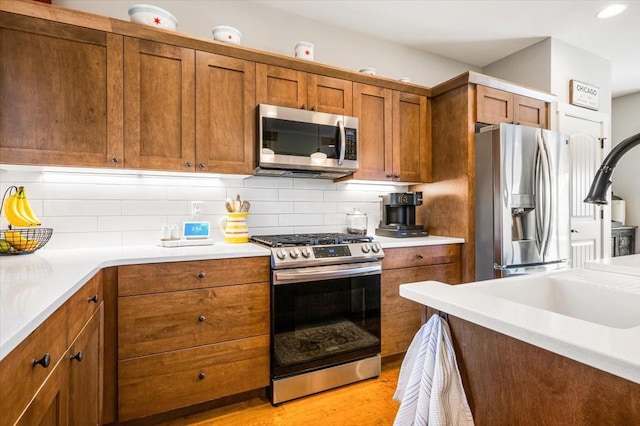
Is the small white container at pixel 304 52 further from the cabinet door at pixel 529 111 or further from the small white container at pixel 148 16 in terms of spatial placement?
the cabinet door at pixel 529 111

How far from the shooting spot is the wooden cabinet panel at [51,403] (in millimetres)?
754

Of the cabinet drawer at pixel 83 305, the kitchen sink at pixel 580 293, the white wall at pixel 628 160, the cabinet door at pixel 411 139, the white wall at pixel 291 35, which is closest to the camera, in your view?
the kitchen sink at pixel 580 293

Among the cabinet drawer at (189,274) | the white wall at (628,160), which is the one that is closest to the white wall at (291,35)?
the cabinet drawer at (189,274)

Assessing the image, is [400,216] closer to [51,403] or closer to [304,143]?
[304,143]

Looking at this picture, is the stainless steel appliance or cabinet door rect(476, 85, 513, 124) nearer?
the stainless steel appliance

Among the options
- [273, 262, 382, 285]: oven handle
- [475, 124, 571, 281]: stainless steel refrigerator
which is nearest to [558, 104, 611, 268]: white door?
[475, 124, 571, 281]: stainless steel refrigerator

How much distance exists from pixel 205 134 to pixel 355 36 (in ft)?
5.76

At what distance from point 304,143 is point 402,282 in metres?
1.24

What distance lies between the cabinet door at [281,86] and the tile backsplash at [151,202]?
607 mm

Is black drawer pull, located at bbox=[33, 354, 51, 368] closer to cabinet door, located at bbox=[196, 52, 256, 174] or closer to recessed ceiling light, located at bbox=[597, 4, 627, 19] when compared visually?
cabinet door, located at bbox=[196, 52, 256, 174]

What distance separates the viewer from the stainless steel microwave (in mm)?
2189

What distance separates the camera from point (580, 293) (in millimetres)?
1053

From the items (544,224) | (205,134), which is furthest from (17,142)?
(544,224)

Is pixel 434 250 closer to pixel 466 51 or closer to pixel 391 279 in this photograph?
pixel 391 279
